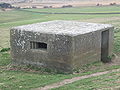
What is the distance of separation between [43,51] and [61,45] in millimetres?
1237

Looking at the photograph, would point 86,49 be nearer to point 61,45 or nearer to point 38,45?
point 61,45

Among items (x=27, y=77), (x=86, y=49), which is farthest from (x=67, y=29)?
(x=27, y=77)

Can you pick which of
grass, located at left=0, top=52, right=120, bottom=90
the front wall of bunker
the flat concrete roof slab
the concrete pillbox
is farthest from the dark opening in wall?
grass, located at left=0, top=52, right=120, bottom=90

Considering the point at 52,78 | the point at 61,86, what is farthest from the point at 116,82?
the point at 52,78

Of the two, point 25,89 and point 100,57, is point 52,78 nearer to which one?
point 25,89

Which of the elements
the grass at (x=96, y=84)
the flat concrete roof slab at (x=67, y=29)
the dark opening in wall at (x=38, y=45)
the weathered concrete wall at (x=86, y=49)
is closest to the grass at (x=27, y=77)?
the weathered concrete wall at (x=86, y=49)

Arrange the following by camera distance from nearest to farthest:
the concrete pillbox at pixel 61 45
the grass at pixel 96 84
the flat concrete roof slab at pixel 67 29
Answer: the grass at pixel 96 84, the concrete pillbox at pixel 61 45, the flat concrete roof slab at pixel 67 29

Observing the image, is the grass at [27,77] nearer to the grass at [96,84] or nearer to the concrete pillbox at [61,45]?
the concrete pillbox at [61,45]

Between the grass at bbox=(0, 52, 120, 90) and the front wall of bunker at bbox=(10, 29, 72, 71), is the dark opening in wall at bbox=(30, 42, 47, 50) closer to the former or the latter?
the front wall of bunker at bbox=(10, 29, 72, 71)

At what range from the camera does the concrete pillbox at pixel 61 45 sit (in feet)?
46.2

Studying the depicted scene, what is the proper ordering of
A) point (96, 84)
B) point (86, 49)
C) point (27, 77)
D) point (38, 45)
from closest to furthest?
1. point (96, 84)
2. point (27, 77)
3. point (86, 49)
4. point (38, 45)

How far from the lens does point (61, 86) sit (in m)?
11.4

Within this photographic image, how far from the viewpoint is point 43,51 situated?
587 inches

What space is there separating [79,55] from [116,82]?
13.7 feet
